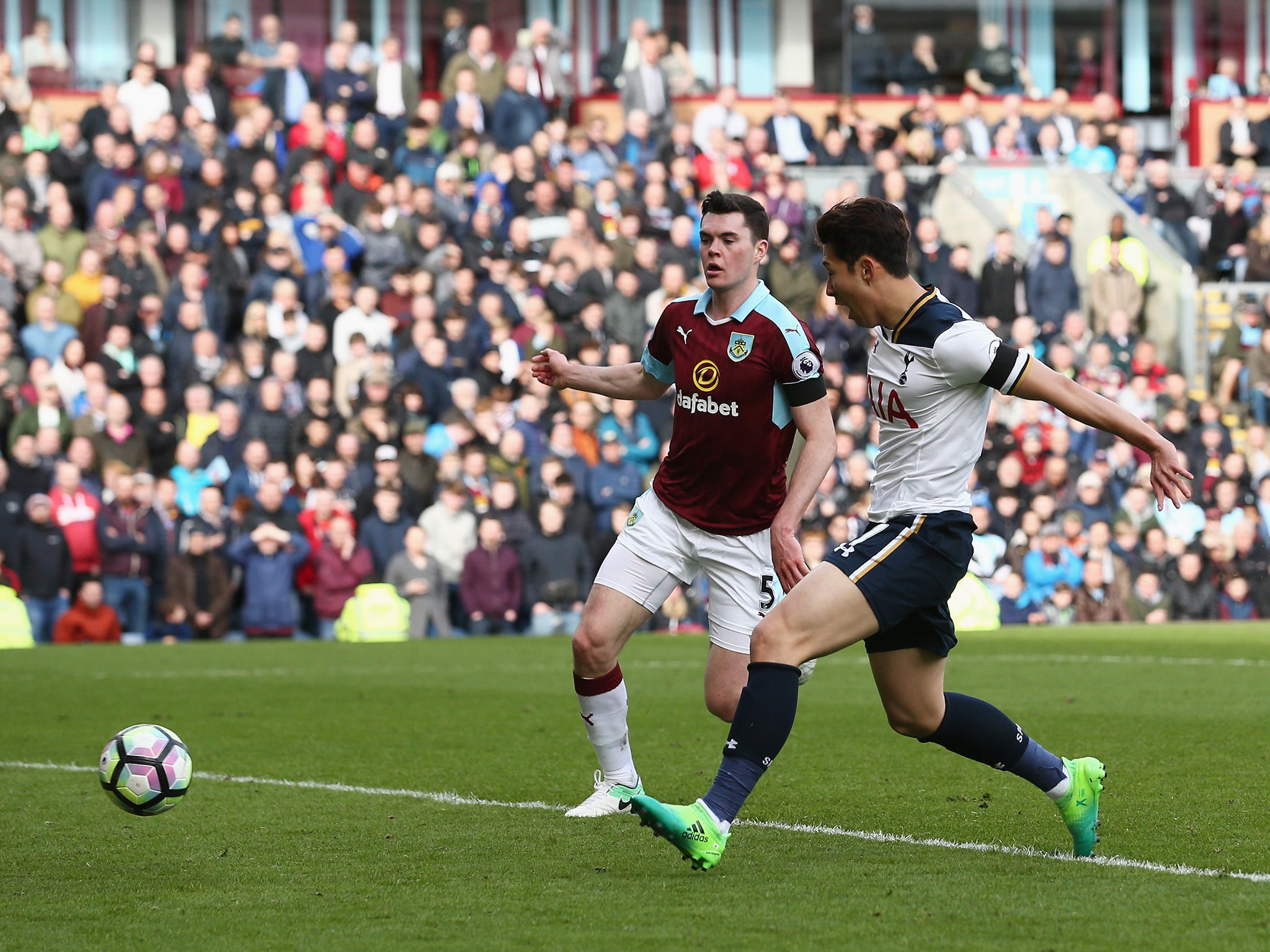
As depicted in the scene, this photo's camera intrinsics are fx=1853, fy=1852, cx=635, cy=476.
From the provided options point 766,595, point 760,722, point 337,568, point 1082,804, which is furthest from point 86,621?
point 1082,804

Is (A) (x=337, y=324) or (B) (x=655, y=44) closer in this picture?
(A) (x=337, y=324)

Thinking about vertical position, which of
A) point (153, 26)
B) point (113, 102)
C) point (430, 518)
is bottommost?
point (430, 518)

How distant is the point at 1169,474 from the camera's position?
5922mm

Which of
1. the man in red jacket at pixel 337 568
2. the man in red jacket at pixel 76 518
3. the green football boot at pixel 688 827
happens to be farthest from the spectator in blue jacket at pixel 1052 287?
the green football boot at pixel 688 827

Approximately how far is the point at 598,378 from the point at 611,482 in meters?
11.7

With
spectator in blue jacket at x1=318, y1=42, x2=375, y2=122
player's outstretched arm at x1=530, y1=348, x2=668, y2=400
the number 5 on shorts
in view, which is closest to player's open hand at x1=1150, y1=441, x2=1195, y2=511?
the number 5 on shorts

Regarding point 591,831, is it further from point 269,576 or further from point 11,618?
point 11,618

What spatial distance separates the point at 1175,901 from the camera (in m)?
5.58

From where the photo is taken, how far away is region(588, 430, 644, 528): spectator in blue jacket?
19234 mm


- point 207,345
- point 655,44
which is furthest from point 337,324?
point 655,44

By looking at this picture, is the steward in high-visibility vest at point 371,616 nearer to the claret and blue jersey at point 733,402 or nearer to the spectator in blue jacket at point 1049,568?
the spectator in blue jacket at point 1049,568

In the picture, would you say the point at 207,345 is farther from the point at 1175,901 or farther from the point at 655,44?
the point at 1175,901

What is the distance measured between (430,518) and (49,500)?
3.69m

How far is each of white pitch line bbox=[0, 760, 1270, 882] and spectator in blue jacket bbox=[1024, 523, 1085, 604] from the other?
12.4m
